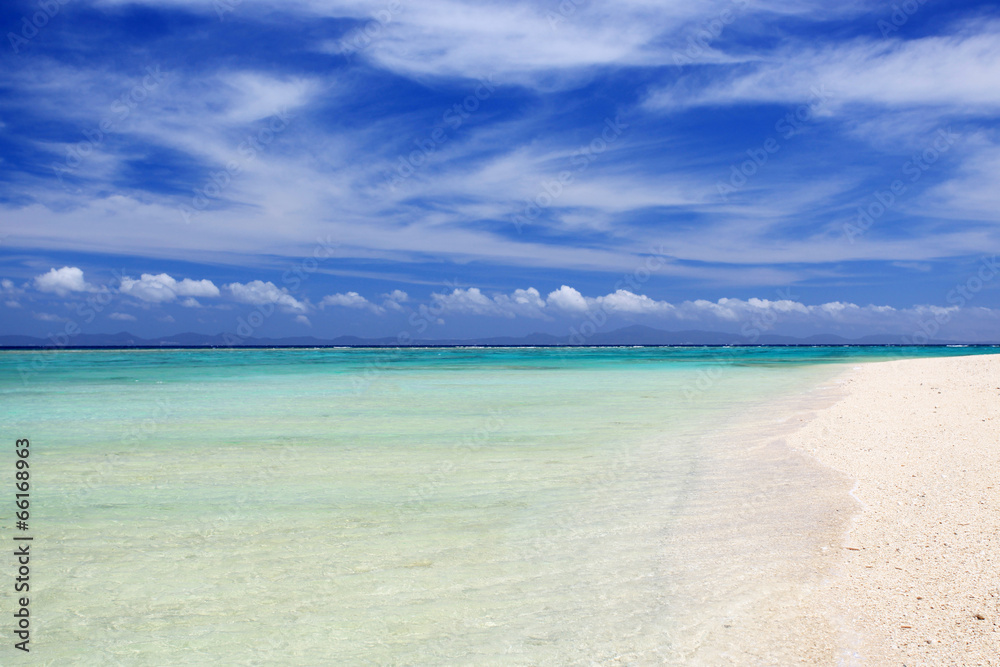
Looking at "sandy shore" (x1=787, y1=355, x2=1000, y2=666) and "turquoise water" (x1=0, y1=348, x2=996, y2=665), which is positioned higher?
"sandy shore" (x1=787, y1=355, x2=1000, y2=666)

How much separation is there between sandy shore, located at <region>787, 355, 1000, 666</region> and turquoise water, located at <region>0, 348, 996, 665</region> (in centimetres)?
48

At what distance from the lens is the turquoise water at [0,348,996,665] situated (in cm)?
388

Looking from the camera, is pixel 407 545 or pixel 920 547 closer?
pixel 920 547

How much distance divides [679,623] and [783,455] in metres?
6.00

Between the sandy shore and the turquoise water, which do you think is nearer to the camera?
the sandy shore

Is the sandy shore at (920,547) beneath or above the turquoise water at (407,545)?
above

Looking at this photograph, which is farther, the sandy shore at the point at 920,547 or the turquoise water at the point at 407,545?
the turquoise water at the point at 407,545

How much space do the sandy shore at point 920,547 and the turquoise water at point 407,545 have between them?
48cm

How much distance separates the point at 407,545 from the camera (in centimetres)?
552

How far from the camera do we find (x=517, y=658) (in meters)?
3.65

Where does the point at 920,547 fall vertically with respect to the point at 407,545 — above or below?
above

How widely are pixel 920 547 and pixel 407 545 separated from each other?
4.11 metres

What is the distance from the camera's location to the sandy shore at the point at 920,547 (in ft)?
11.7

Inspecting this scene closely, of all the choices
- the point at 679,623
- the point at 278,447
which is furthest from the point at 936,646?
the point at 278,447
